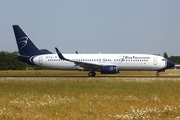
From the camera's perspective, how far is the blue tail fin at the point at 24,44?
4612 centimetres

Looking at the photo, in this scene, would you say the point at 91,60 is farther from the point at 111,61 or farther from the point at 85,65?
the point at 111,61

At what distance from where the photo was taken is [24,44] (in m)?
46.4

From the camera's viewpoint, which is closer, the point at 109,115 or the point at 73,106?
the point at 109,115

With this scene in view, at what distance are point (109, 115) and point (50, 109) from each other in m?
2.43

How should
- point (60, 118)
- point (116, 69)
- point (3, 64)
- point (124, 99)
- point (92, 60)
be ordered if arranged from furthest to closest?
point (3, 64) < point (92, 60) < point (116, 69) < point (124, 99) < point (60, 118)

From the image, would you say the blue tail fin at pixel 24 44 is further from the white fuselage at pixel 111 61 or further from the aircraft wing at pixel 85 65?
the aircraft wing at pixel 85 65

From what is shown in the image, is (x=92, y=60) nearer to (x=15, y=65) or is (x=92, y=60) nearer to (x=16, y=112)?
(x=16, y=112)

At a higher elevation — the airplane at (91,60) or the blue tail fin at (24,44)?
the blue tail fin at (24,44)

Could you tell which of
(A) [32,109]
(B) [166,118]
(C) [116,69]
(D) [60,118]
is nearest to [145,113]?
(B) [166,118]

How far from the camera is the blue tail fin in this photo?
151ft

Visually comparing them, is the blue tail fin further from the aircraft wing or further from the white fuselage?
the aircraft wing

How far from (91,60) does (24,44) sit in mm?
9157

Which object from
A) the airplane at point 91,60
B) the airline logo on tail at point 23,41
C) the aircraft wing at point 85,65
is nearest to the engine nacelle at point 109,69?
the airplane at point 91,60

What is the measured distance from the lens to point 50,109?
1223 cm
